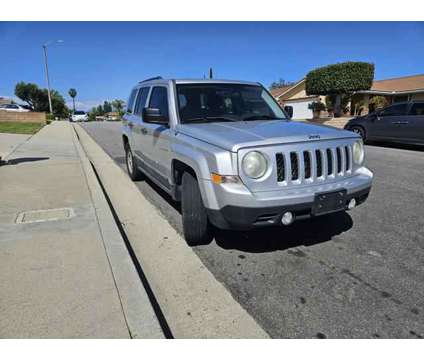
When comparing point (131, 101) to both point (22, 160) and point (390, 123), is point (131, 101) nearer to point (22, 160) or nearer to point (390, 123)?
point (22, 160)

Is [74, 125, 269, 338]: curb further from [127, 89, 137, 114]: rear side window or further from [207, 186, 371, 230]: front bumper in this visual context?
[127, 89, 137, 114]: rear side window

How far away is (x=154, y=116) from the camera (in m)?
4.07

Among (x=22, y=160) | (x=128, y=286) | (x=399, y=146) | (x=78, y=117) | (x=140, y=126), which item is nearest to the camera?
(x=128, y=286)

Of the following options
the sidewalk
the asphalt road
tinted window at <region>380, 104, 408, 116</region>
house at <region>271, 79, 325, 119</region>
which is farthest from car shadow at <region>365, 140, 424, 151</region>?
house at <region>271, 79, 325, 119</region>

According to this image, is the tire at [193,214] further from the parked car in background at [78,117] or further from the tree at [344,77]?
the parked car in background at [78,117]

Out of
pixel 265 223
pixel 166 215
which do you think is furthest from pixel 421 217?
pixel 166 215

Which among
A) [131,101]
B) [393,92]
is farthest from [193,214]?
[393,92]

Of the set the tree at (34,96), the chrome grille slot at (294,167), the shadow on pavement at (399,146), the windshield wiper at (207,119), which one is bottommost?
the shadow on pavement at (399,146)

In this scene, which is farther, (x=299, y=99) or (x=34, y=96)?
(x=34, y=96)

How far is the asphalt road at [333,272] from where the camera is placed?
2438 millimetres

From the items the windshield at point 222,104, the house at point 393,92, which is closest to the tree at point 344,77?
the house at point 393,92

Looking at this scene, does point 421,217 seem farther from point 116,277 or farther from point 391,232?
point 116,277

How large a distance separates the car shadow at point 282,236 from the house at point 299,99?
30.7 metres

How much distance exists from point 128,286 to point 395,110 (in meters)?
11.5
